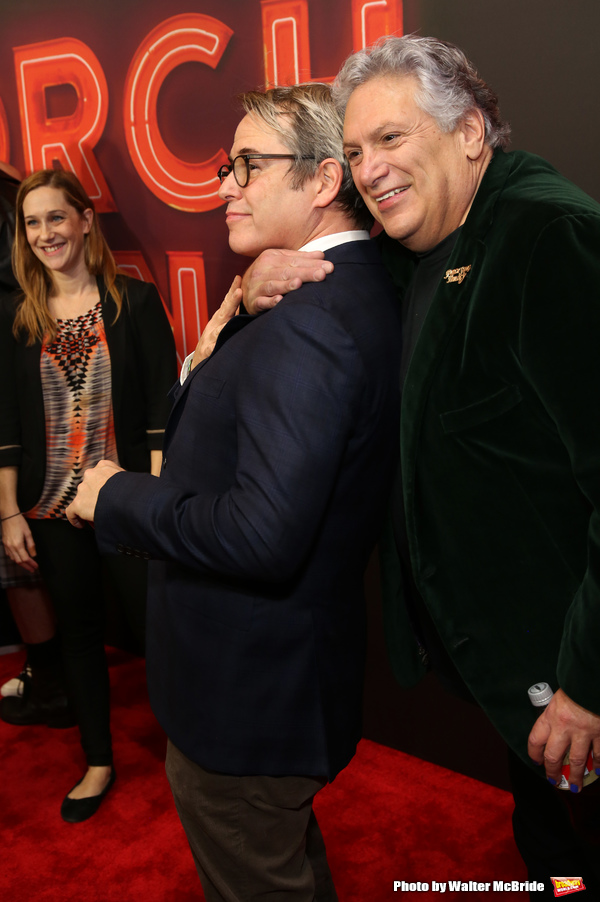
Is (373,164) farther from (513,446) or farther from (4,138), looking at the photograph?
(4,138)

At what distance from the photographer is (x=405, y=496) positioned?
129 cm

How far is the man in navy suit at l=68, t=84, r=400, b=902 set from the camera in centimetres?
122

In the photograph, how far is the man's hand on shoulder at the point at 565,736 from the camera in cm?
114

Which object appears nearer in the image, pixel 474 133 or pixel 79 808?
pixel 474 133

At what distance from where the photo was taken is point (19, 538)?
251cm

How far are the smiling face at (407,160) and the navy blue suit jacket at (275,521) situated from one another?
12 cm

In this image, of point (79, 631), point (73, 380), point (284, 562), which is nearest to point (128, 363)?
point (73, 380)

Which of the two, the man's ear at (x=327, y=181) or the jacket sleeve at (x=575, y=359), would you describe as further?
the man's ear at (x=327, y=181)

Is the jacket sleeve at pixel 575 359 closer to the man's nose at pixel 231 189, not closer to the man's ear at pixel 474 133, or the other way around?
the man's ear at pixel 474 133

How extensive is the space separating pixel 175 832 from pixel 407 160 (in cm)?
204

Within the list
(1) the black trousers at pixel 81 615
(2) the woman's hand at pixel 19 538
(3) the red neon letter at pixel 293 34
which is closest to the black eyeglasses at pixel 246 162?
(3) the red neon letter at pixel 293 34

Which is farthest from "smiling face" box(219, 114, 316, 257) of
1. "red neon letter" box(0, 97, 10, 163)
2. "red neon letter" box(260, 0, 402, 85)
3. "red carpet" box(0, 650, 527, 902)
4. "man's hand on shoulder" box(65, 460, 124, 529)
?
"red neon letter" box(0, 97, 10, 163)

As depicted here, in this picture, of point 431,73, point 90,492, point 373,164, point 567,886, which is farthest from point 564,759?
point 431,73

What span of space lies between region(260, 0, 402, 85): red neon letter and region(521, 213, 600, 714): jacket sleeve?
1520 millimetres
